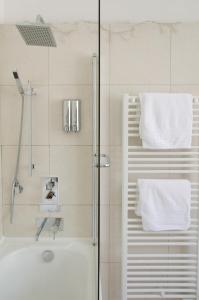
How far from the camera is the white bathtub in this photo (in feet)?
4.56

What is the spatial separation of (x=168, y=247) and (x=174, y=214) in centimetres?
26

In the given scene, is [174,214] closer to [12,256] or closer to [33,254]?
[33,254]

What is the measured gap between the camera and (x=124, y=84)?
57.3 inches

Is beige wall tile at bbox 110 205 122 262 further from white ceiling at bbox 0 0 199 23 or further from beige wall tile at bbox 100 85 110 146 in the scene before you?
white ceiling at bbox 0 0 199 23

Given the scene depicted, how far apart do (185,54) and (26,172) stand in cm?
126

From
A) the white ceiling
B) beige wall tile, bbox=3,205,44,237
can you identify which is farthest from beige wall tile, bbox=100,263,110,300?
the white ceiling

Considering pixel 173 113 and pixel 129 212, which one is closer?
pixel 173 113

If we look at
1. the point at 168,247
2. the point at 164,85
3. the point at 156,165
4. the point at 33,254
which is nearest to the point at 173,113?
the point at 164,85

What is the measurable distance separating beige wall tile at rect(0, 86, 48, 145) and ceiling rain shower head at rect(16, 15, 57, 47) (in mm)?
375

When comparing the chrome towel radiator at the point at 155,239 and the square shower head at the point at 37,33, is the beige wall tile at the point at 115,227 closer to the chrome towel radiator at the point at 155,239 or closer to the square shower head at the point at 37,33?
the chrome towel radiator at the point at 155,239

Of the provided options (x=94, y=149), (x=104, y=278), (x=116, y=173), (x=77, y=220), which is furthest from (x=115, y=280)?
(x=94, y=149)

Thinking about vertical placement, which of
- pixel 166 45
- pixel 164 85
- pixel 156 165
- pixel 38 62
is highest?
pixel 166 45

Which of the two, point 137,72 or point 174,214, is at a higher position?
point 137,72

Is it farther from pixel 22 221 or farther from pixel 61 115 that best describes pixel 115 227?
pixel 61 115
